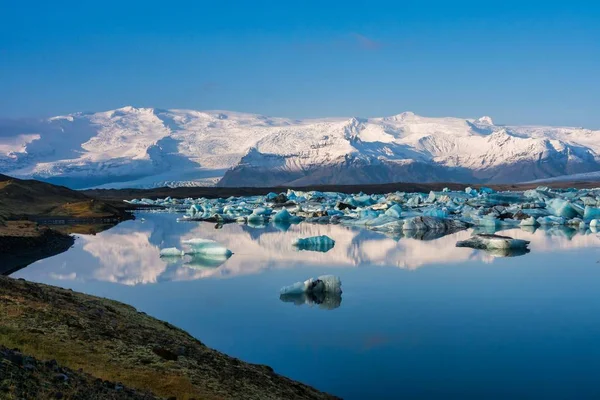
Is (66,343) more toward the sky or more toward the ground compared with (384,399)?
more toward the sky

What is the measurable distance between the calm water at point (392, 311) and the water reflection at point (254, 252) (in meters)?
0.09

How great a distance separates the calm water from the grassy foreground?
140 cm

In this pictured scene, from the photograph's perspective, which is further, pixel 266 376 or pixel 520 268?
pixel 520 268

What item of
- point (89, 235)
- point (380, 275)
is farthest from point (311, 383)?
point (89, 235)

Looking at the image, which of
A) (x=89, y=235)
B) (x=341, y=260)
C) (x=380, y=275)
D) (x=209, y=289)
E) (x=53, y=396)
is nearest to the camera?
(x=53, y=396)

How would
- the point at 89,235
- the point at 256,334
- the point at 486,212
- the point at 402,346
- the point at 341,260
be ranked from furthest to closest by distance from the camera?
the point at 486,212
the point at 89,235
the point at 341,260
the point at 256,334
the point at 402,346

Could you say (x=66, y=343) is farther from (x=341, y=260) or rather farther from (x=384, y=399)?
(x=341, y=260)

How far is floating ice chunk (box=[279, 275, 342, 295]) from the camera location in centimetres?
1719

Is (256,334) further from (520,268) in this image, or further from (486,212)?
(486,212)

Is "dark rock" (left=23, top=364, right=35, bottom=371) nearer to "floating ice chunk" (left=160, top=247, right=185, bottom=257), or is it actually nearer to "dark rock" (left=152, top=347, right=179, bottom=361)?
"dark rock" (left=152, top=347, right=179, bottom=361)

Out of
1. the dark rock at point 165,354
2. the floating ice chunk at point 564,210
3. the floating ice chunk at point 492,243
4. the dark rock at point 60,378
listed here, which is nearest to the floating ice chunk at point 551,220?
the floating ice chunk at point 564,210

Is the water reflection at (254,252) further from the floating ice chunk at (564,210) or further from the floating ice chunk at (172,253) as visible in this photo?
the floating ice chunk at (564,210)

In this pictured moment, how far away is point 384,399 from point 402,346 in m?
2.80

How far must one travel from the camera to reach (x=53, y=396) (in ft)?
19.9
